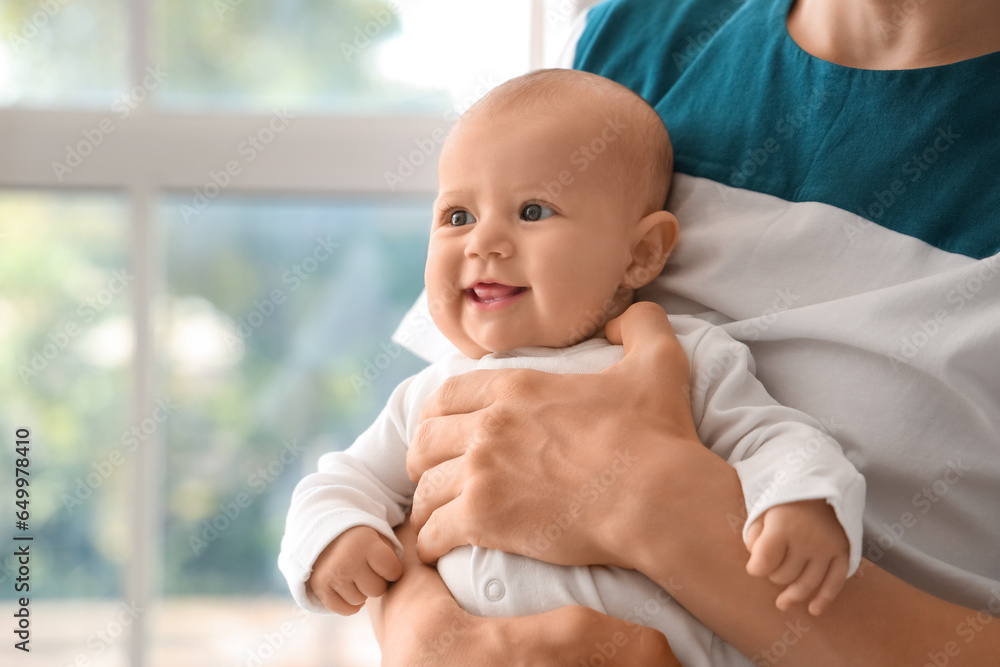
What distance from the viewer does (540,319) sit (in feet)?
3.51

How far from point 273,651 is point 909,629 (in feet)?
4.54

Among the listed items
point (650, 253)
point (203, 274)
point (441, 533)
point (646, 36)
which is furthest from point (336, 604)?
point (646, 36)

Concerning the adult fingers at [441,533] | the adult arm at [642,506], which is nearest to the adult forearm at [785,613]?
the adult arm at [642,506]

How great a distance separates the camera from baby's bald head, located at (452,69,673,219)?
1.09 m

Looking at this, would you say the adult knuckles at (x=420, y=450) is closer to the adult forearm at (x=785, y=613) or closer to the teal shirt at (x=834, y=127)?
the adult forearm at (x=785, y=613)

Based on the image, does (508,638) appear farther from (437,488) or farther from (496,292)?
(496,292)

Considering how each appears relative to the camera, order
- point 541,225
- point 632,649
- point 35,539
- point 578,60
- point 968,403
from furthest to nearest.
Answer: point 35,539, point 578,60, point 541,225, point 968,403, point 632,649

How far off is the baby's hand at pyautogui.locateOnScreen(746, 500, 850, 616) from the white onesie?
0.02 metres

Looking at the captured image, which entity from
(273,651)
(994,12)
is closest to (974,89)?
(994,12)

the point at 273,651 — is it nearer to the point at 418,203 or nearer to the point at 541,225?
the point at 418,203

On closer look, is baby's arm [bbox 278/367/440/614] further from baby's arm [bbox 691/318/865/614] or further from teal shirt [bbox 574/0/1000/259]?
teal shirt [bbox 574/0/1000/259]

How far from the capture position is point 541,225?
3.45 ft

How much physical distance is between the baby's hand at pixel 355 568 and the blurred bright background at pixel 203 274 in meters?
0.72

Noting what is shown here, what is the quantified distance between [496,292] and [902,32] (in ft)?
2.26
